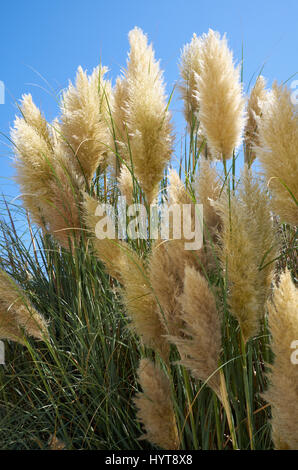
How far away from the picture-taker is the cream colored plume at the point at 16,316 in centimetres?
210

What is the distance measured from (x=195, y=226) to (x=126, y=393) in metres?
1.10

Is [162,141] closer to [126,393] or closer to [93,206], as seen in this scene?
[93,206]

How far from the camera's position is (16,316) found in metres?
2.14

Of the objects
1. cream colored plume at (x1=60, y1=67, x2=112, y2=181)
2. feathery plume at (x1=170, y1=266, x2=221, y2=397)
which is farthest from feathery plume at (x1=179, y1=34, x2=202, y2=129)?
feathery plume at (x1=170, y1=266, x2=221, y2=397)

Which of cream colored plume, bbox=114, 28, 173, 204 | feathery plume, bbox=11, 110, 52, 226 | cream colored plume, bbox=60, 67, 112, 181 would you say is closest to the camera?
cream colored plume, bbox=114, 28, 173, 204

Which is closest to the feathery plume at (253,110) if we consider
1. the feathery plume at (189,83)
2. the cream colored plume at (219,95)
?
the feathery plume at (189,83)

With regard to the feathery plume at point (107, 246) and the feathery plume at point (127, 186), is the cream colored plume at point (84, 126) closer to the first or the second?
the feathery plume at point (127, 186)

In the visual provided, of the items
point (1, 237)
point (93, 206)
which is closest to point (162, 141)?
point (93, 206)

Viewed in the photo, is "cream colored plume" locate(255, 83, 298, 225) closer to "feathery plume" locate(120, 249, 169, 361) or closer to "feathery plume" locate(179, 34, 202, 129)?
"feathery plume" locate(120, 249, 169, 361)

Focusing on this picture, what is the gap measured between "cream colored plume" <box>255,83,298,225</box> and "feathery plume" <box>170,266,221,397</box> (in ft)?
1.46

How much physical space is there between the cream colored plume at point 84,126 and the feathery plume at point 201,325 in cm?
129

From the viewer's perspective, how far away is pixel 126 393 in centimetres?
235

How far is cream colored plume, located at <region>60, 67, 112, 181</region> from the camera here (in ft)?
8.29

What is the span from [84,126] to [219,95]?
885mm
